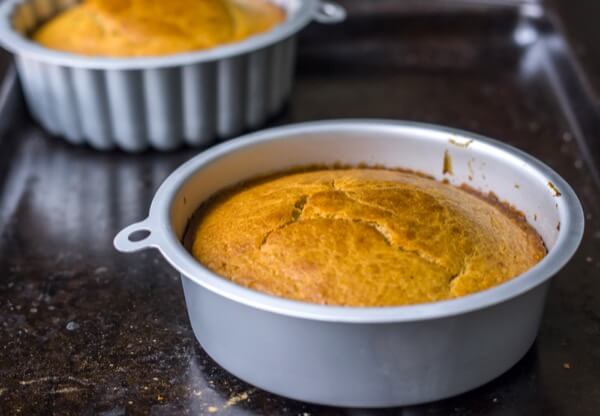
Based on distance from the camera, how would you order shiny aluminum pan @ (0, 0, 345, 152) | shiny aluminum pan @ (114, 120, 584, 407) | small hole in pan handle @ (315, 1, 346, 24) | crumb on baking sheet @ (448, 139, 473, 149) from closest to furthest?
1. shiny aluminum pan @ (114, 120, 584, 407)
2. crumb on baking sheet @ (448, 139, 473, 149)
3. shiny aluminum pan @ (0, 0, 345, 152)
4. small hole in pan handle @ (315, 1, 346, 24)

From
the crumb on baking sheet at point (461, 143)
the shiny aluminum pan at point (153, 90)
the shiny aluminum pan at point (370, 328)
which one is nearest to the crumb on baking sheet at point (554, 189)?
the shiny aluminum pan at point (370, 328)

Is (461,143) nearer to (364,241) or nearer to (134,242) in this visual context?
(364,241)

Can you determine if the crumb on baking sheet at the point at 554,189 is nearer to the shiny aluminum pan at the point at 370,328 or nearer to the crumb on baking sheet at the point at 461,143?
the shiny aluminum pan at the point at 370,328

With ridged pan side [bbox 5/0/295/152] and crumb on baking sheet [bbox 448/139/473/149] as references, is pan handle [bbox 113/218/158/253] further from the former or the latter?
ridged pan side [bbox 5/0/295/152]

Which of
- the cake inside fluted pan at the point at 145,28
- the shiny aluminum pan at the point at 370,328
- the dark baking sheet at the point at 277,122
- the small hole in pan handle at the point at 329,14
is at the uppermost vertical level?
the shiny aluminum pan at the point at 370,328

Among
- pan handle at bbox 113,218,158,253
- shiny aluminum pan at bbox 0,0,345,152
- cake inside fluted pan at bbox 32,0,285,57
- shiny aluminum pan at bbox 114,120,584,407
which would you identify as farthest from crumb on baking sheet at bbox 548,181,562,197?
cake inside fluted pan at bbox 32,0,285,57

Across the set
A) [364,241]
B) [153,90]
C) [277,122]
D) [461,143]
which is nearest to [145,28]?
[153,90]
